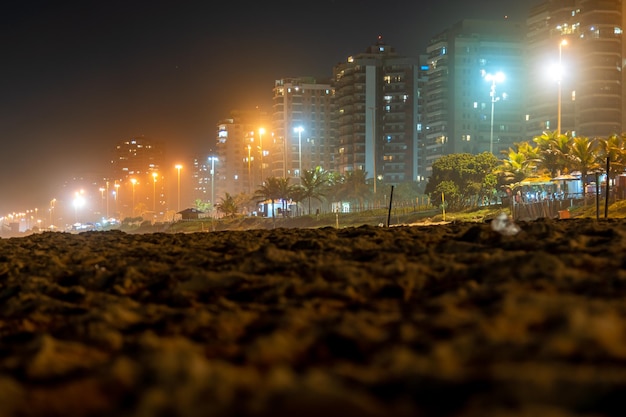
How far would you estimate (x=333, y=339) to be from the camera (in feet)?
13.2

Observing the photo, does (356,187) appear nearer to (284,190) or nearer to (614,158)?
(284,190)

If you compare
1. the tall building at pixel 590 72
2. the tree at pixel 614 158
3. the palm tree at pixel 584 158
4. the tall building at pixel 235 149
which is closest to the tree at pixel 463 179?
the palm tree at pixel 584 158

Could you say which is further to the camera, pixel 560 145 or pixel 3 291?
pixel 560 145

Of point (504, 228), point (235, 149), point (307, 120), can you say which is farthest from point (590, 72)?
point (235, 149)

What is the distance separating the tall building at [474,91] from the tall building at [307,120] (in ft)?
101

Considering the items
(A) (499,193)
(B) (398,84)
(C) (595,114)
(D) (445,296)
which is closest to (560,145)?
(A) (499,193)

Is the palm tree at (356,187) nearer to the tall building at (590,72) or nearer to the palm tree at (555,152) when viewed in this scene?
the tall building at (590,72)

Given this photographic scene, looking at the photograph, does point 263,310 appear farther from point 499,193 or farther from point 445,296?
point 499,193

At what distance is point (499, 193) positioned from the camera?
5325cm

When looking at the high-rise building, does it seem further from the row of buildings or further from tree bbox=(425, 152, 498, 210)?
tree bbox=(425, 152, 498, 210)

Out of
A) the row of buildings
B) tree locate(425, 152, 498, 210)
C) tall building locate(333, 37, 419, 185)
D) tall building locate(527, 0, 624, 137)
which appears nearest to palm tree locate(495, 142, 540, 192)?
tree locate(425, 152, 498, 210)

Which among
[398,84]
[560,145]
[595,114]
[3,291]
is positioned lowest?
[3,291]

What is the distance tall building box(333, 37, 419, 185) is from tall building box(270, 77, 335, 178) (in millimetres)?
15769

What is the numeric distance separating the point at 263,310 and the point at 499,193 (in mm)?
50684
